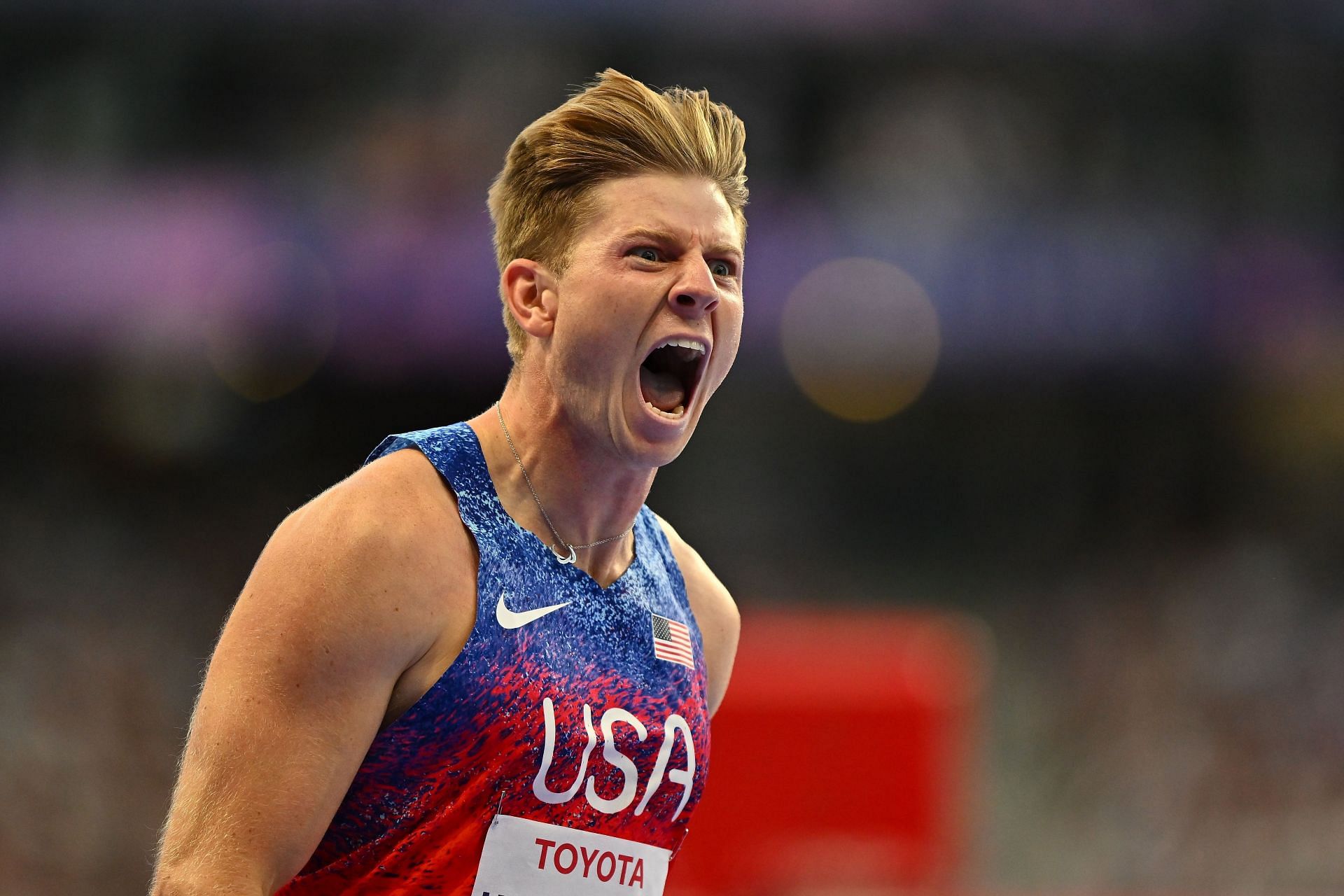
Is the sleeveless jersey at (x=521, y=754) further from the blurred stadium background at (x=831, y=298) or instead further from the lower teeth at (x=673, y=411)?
the blurred stadium background at (x=831, y=298)

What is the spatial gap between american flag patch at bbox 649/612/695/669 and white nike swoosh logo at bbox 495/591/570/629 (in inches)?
11.4

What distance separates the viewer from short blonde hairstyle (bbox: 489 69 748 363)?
2.41 m

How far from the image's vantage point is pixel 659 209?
2406mm

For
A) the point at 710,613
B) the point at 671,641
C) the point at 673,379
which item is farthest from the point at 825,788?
the point at 673,379

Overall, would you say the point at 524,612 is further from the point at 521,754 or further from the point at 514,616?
the point at 521,754

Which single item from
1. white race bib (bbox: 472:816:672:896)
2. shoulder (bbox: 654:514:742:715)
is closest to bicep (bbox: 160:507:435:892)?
white race bib (bbox: 472:816:672:896)

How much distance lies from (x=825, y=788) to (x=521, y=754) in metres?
4.63

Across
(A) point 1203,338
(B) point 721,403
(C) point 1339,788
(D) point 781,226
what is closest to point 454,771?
(C) point 1339,788

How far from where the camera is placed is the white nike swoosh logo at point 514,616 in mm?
2213

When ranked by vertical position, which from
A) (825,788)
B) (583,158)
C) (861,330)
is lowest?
(825,788)

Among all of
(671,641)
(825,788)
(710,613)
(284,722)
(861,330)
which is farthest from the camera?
(861,330)

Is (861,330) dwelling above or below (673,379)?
above

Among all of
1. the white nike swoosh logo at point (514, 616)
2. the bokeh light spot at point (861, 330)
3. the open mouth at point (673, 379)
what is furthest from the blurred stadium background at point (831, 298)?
the white nike swoosh logo at point (514, 616)

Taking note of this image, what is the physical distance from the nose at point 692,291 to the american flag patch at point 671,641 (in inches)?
22.1
